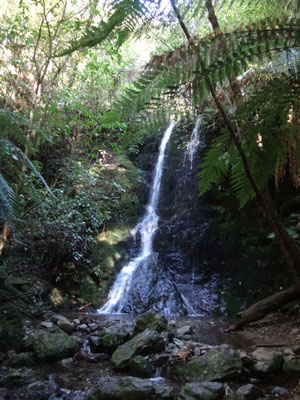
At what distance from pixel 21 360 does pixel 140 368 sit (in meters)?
1.27

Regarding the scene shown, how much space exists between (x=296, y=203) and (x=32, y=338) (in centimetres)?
542

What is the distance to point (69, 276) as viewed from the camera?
646 centimetres

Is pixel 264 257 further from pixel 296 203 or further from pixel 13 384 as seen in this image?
pixel 13 384

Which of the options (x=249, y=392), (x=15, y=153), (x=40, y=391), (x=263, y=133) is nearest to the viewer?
(x=263, y=133)

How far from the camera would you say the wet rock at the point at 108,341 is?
3.73 meters

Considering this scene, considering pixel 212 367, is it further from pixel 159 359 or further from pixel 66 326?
pixel 66 326

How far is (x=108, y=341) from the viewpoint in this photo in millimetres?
3762

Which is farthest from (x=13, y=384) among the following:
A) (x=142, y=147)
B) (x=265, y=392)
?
(x=142, y=147)

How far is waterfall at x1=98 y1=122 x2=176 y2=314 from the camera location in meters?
6.34

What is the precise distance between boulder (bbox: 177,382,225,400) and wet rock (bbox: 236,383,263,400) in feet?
0.55

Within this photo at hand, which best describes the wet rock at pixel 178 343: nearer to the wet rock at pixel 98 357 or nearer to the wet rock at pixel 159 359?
the wet rock at pixel 159 359

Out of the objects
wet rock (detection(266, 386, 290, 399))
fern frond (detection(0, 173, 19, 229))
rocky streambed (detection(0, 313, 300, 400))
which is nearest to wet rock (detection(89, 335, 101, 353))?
rocky streambed (detection(0, 313, 300, 400))

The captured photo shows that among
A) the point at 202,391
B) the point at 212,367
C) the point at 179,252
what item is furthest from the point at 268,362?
the point at 179,252

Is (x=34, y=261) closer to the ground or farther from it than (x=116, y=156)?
closer to the ground
